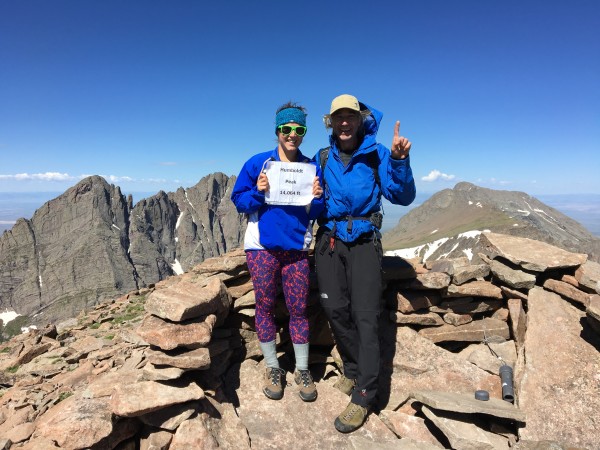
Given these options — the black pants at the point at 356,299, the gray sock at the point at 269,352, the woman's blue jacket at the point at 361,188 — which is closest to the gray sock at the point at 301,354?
the gray sock at the point at 269,352

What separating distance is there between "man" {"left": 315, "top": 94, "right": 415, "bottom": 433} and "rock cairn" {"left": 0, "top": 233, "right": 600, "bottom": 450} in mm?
1220

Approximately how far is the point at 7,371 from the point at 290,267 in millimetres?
11649

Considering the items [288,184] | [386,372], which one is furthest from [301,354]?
[288,184]

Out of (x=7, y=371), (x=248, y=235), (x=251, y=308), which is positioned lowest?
(x=7, y=371)

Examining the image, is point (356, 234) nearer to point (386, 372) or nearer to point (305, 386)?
point (305, 386)

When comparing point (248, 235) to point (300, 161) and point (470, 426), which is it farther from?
point (470, 426)

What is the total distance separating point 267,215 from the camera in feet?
25.6

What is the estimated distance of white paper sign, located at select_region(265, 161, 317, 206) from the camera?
25.2ft

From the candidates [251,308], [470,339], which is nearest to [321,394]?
[251,308]

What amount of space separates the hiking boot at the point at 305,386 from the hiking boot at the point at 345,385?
2.28 feet

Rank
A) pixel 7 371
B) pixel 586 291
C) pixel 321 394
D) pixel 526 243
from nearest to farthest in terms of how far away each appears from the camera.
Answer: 1. pixel 321 394
2. pixel 586 291
3. pixel 526 243
4. pixel 7 371

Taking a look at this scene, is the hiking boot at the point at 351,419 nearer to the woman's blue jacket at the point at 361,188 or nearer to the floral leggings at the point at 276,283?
the floral leggings at the point at 276,283

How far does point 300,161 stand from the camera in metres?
8.14

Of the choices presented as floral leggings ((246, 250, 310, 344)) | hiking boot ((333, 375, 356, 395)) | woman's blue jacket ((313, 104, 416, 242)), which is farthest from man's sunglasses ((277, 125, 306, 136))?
hiking boot ((333, 375, 356, 395))
